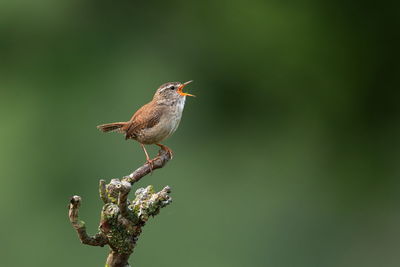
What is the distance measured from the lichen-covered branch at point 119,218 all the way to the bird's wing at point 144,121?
4.80ft

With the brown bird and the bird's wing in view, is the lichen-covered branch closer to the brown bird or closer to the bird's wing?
the brown bird

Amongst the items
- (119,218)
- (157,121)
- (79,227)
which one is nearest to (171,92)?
(157,121)

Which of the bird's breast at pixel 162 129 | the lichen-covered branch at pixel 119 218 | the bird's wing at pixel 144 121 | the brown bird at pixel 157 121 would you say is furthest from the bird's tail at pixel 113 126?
the lichen-covered branch at pixel 119 218

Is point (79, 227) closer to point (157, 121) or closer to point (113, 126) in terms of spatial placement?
point (157, 121)

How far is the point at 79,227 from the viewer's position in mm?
1825

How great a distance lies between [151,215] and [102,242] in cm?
17

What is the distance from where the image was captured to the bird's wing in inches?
136

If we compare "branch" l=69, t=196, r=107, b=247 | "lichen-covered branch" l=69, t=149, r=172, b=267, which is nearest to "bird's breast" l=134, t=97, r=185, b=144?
"lichen-covered branch" l=69, t=149, r=172, b=267

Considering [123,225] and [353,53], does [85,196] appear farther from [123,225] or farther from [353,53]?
[353,53]

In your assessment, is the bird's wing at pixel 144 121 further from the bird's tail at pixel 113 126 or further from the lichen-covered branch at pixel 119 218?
the lichen-covered branch at pixel 119 218

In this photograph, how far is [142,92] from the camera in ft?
17.6

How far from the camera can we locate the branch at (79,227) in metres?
A: 1.74

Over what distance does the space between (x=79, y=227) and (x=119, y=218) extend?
14 centimetres

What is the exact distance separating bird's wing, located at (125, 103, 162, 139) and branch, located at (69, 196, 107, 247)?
1.59m
